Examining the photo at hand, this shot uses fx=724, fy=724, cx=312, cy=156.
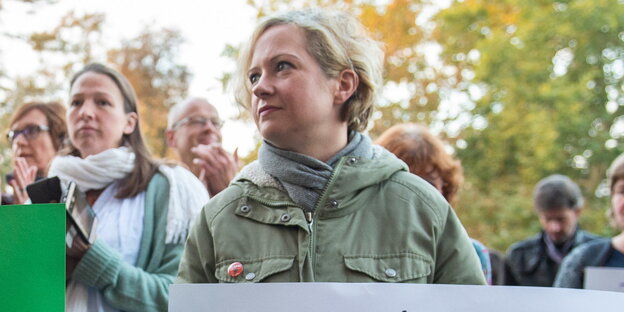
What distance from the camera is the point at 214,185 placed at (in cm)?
278

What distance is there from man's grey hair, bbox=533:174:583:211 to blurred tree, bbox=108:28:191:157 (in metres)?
9.66

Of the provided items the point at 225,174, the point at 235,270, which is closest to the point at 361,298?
the point at 235,270

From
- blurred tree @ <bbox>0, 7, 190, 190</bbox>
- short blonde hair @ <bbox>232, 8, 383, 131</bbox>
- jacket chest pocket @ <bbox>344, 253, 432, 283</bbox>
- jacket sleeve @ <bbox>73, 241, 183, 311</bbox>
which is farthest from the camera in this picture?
blurred tree @ <bbox>0, 7, 190, 190</bbox>

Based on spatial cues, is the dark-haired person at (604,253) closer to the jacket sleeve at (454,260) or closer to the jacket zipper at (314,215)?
the jacket sleeve at (454,260)

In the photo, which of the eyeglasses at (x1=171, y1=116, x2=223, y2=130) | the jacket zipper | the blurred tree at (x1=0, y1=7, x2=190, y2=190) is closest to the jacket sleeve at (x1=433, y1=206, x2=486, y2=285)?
the jacket zipper

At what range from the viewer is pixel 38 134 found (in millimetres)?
2916

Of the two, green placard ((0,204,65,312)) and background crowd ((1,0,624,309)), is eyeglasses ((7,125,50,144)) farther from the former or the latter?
green placard ((0,204,65,312))

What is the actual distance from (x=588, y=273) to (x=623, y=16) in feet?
34.1

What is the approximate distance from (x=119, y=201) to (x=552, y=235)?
2.79m

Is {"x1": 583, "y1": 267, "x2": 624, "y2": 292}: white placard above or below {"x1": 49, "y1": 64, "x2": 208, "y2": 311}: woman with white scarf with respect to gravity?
below

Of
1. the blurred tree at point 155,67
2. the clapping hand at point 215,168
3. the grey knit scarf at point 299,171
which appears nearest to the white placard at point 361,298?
the grey knit scarf at point 299,171

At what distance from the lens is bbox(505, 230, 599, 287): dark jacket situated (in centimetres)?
418

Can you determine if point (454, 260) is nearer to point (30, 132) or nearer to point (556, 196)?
point (30, 132)

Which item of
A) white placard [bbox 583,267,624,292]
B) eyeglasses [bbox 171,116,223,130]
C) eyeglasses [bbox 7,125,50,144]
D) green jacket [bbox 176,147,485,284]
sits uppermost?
eyeglasses [bbox 171,116,223,130]
